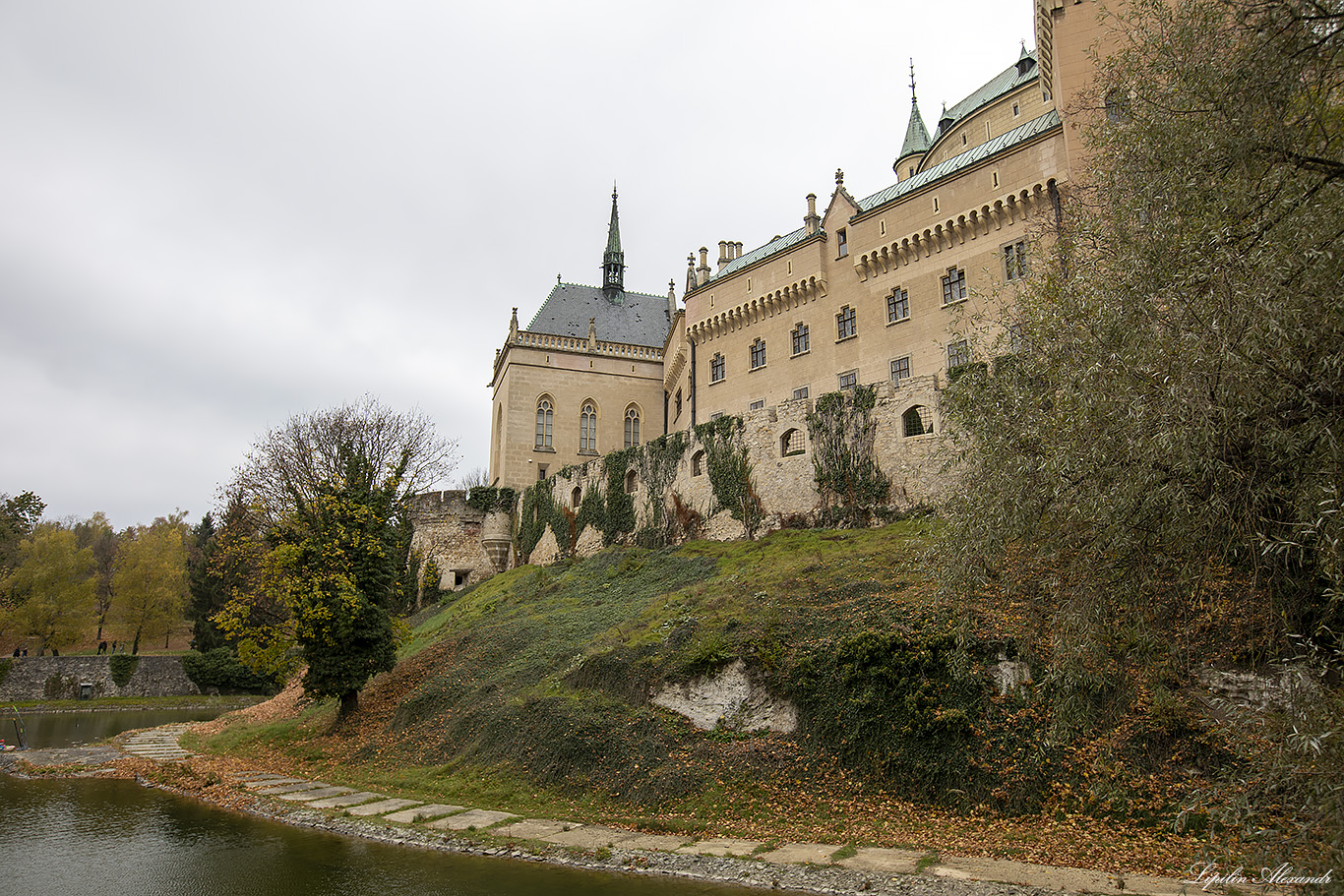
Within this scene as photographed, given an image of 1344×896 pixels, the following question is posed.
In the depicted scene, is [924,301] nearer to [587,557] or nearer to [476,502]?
[587,557]

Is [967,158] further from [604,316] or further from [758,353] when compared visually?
[604,316]

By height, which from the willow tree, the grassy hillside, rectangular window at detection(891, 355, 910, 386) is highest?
rectangular window at detection(891, 355, 910, 386)

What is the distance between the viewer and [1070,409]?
848cm

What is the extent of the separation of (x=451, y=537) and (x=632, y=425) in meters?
12.0

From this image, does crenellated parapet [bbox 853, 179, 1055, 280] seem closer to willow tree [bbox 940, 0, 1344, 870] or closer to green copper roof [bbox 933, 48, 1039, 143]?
green copper roof [bbox 933, 48, 1039, 143]

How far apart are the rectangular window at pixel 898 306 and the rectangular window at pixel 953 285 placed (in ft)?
4.77

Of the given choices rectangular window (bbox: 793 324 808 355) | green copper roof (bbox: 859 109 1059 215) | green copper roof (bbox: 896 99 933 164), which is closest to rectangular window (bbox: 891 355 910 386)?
rectangular window (bbox: 793 324 808 355)

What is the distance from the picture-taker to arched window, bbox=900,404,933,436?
20.6 meters

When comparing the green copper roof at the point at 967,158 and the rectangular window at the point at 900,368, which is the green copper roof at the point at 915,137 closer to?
the green copper roof at the point at 967,158

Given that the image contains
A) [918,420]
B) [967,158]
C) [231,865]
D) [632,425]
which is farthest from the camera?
[632,425]

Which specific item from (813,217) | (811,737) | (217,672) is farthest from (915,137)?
(217,672)

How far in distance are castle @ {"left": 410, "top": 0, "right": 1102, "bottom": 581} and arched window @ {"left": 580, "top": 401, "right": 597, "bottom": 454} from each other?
81 mm

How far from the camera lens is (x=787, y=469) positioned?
22906 mm

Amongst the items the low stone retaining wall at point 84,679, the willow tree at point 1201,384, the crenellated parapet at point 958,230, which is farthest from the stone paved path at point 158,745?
the crenellated parapet at point 958,230
